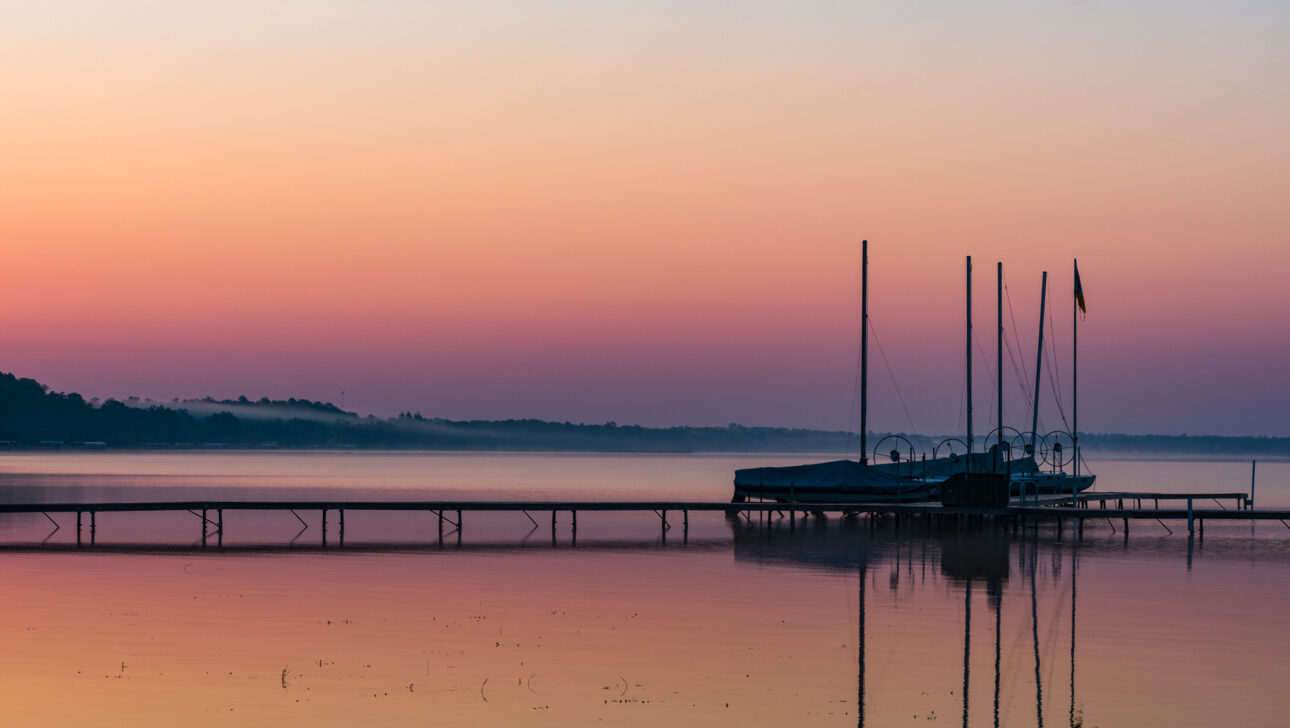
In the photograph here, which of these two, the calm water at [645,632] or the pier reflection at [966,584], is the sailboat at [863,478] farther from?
the calm water at [645,632]

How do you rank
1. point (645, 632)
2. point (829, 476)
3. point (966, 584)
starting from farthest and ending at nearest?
point (829, 476) < point (966, 584) < point (645, 632)

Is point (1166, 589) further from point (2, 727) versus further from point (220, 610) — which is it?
point (2, 727)

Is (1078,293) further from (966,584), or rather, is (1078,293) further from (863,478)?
(966,584)

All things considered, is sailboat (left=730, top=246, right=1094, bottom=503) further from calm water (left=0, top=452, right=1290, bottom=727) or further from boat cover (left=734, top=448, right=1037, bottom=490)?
calm water (left=0, top=452, right=1290, bottom=727)

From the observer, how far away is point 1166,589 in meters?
40.1

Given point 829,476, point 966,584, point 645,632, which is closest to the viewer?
point 645,632

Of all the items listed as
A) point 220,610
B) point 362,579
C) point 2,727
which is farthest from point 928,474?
point 2,727

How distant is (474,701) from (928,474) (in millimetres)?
57642

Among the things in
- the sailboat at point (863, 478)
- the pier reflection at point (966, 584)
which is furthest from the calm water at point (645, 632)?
the sailboat at point (863, 478)

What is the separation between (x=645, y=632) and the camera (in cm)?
3077

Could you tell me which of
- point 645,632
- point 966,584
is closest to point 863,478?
point 966,584

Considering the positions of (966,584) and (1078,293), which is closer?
(966,584)

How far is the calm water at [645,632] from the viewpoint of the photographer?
74.4ft

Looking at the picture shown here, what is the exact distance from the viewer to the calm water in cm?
2267
